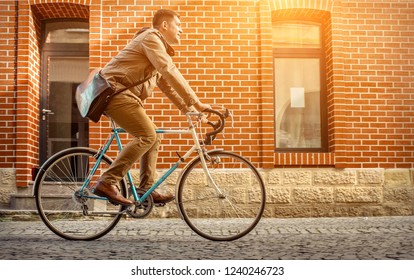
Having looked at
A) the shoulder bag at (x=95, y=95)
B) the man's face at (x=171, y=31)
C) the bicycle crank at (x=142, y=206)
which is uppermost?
the man's face at (x=171, y=31)

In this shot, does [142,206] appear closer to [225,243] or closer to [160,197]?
[160,197]

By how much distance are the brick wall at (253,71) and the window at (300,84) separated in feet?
0.84

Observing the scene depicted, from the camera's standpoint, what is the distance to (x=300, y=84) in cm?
754

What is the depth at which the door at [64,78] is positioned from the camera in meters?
7.64

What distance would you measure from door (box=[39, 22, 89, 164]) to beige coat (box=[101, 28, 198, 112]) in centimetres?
334

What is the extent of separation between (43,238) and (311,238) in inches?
90.5

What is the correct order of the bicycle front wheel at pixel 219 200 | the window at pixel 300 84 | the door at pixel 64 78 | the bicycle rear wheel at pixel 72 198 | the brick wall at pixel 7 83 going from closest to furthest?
the bicycle front wheel at pixel 219 200, the bicycle rear wheel at pixel 72 198, the brick wall at pixel 7 83, the window at pixel 300 84, the door at pixel 64 78

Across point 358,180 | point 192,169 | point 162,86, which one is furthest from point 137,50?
point 358,180

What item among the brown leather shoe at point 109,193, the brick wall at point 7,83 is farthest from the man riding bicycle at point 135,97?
the brick wall at point 7,83

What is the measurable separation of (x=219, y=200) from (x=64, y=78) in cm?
403

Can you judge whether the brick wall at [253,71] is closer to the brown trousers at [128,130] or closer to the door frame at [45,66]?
the door frame at [45,66]

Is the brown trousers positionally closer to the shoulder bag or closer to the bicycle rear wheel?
the shoulder bag

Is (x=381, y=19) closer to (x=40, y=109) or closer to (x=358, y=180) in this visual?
(x=358, y=180)

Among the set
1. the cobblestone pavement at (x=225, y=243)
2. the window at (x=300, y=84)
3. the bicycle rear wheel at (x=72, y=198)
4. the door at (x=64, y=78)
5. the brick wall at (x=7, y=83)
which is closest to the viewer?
the cobblestone pavement at (x=225, y=243)
